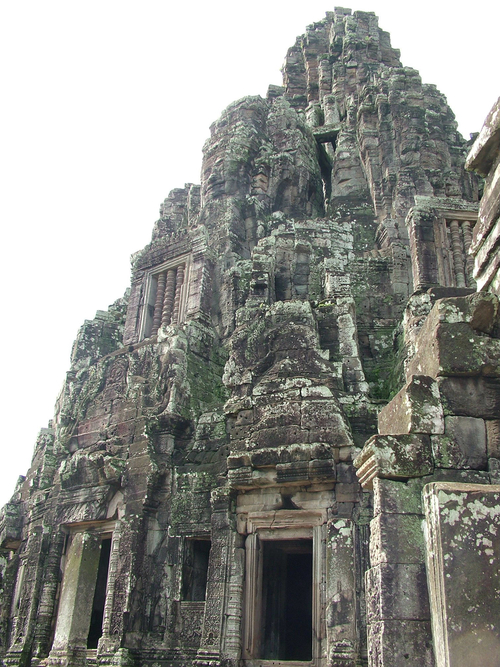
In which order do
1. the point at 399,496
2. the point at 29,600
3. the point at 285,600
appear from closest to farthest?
the point at 399,496 < the point at 285,600 < the point at 29,600

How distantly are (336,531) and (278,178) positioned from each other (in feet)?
45.5

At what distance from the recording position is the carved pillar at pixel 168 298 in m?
17.3

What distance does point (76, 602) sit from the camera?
526 inches

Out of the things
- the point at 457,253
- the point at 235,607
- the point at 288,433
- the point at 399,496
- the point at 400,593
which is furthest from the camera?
the point at 457,253

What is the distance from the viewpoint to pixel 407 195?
19312 millimetres

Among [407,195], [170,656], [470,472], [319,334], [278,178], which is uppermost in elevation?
[278,178]

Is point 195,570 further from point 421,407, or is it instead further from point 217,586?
point 421,407

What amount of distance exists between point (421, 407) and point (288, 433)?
19.4 ft

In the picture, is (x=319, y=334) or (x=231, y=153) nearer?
(x=319, y=334)

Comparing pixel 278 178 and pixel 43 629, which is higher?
pixel 278 178

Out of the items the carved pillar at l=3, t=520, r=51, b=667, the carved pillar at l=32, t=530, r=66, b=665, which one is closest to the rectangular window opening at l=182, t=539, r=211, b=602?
the carved pillar at l=32, t=530, r=66, b=665

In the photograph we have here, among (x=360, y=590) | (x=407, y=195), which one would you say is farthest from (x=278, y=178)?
(x=360, y=590)

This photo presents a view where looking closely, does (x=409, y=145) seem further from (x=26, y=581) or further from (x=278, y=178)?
(x=26, y=581)

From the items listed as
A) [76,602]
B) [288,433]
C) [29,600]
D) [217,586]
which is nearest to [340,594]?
[217,586]
